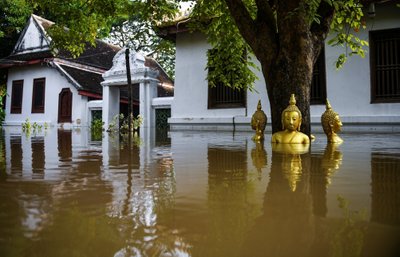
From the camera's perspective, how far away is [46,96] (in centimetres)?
1516

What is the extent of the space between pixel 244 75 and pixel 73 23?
11.3 feet

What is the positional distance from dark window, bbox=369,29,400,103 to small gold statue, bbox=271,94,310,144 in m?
5.45

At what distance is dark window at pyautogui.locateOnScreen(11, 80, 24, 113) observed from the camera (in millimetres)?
16203

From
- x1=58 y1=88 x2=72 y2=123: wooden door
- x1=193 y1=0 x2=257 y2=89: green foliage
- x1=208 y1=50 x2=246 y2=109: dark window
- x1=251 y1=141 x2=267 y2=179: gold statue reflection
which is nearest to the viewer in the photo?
x1=251 y1=141 x2=267 y2=179: gold statue reflection

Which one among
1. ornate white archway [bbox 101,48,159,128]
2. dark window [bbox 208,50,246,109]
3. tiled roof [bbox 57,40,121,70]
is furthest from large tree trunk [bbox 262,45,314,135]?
tiled roof [bbox 57,40,121,70]

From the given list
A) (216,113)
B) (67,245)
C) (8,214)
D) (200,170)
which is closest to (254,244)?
(67,245)

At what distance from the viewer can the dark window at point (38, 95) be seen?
1546 centimetres

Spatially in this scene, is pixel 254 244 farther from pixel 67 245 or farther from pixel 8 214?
pixel 8 214

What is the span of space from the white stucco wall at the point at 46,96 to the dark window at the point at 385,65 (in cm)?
1075

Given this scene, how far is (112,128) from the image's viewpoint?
11016 mm

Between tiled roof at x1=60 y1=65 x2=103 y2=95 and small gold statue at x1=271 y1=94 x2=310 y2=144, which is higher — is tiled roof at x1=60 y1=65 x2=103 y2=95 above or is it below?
above

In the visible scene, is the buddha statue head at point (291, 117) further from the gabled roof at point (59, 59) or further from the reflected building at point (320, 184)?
the gabled roof at point (59, 59)

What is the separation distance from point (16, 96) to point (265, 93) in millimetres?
12930

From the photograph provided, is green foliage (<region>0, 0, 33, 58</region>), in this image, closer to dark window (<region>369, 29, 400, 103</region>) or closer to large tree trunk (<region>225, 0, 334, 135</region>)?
dark window (<region>369, 29, 400, 103</region>)
